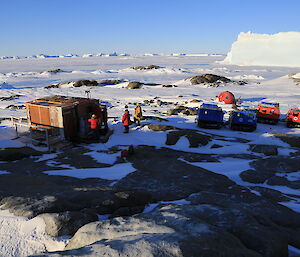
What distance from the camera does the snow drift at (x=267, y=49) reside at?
347ft

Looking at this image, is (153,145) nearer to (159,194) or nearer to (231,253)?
(159,194)

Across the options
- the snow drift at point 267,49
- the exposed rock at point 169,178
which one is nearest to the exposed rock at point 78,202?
the exposed rock at point 169,178

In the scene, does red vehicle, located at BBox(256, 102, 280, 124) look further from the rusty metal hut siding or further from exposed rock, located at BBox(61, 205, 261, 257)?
exposed rock, located at BBox(61, 205, 261, 257)

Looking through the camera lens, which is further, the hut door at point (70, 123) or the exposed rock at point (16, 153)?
the hut door at point (70, 123)

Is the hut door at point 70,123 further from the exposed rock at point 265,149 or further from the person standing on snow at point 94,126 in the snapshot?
the exposed rock at point 265,149

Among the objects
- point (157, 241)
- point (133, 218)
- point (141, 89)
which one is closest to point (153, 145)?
point (133, 218)

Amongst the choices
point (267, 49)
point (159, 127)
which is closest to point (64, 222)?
point (159, 127)

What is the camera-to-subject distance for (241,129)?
1888cm

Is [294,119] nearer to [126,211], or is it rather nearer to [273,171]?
[273,171]

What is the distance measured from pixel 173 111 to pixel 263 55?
354 feet

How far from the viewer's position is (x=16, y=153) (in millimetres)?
12461

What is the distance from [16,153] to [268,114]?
64.8 ft

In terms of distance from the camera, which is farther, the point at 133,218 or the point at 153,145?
the point at 153,145

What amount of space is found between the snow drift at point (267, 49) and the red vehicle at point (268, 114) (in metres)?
99.5
